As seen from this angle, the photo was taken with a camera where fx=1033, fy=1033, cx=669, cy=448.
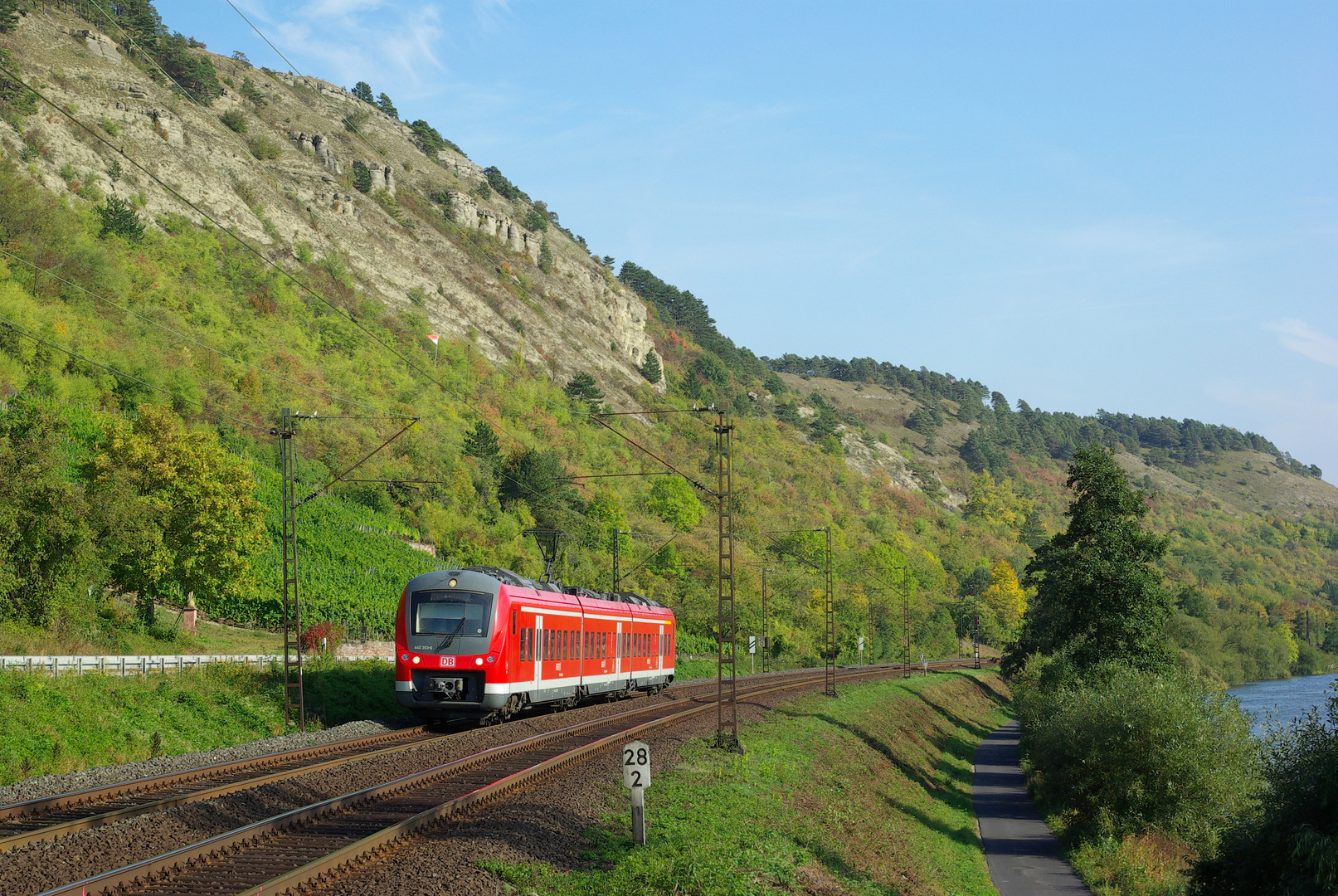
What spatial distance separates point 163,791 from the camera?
54.1 ft

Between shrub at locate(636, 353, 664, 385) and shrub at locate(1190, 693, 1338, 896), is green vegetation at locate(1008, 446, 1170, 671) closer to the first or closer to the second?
shrub at locate(1190, 693, 1338, 896)

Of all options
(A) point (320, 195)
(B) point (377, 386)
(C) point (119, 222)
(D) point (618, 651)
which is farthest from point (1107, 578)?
(A) point (320, 195)

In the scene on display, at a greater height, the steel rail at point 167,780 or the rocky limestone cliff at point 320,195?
the rocky limestone cliff at point 320,195

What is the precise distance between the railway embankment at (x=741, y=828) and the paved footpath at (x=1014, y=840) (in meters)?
0.72

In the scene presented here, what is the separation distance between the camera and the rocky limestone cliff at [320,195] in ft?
392

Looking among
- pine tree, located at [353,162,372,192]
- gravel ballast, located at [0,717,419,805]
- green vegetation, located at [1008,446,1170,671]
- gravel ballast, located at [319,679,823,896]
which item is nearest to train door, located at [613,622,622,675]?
gravel ballast, located at [0,717,419,805]

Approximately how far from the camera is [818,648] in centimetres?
9269

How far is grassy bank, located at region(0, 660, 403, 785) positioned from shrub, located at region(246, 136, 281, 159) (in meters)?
137

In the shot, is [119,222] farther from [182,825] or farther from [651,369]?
[182,825]

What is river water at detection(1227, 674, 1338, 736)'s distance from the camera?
82.0 m

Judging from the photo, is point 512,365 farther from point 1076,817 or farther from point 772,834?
point 772,834

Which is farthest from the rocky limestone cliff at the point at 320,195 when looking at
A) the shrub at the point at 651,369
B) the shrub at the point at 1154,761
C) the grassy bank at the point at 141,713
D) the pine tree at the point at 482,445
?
the shrub at the point at 1154,761

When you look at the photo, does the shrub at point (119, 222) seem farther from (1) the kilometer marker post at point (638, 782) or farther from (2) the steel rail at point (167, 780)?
(1) the kilometer marker post at point (638, 782)

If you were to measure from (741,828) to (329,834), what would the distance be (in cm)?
707
